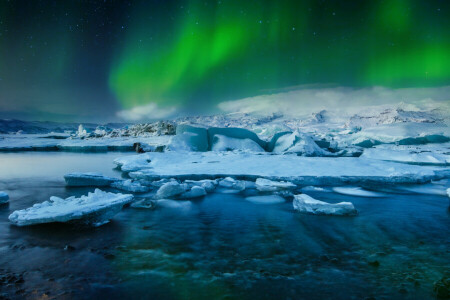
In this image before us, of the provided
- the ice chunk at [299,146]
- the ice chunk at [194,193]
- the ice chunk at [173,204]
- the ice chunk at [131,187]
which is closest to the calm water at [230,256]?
the ice chunk at [173,204]

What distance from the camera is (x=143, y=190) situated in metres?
6.63

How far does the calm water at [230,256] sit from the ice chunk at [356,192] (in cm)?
148

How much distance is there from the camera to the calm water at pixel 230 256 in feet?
8.32

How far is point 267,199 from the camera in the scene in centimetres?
601

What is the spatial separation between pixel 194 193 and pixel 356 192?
371 cm

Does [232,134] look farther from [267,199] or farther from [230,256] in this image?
[230,256]

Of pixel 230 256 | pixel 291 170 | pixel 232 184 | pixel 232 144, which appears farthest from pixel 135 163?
pixel 230 256

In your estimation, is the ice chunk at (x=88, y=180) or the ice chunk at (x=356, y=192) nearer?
the ice chunk at (x=356, y=192)

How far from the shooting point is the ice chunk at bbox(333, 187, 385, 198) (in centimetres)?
664

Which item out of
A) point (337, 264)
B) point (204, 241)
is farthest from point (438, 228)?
point (204, 241)

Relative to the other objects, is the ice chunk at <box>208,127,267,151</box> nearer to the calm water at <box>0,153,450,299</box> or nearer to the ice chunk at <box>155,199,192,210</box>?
the ice chunk at <box>155,199,192,210</box>

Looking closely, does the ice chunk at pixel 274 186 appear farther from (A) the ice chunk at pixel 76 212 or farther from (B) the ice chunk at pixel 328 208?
(A) the ice chunk at pixel 76 212

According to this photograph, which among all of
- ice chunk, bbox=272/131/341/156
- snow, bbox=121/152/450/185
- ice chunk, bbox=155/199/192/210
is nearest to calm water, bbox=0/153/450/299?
ice chunk, bbox=155/199/192/210

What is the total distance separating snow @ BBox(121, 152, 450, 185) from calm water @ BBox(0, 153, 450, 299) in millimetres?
2520
